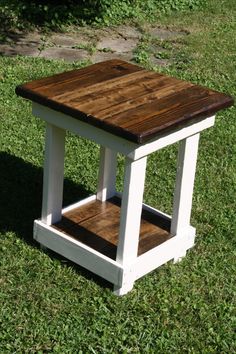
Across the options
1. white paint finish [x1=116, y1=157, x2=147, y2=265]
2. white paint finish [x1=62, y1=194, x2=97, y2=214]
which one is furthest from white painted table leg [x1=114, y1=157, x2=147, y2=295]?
white paint finish [x1=62, y1=194, x2=97, y2=214]

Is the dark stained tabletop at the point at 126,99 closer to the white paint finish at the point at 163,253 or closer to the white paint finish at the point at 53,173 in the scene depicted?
the white paint finish at the point at 53,173

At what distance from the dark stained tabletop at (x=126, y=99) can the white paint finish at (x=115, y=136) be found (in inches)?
3.3

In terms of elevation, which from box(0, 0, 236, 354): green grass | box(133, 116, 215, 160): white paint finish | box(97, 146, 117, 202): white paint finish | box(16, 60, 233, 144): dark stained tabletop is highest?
box(16, 60, 233, 144): dark stained tabletop

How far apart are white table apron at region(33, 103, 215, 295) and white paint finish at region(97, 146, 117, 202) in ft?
0.05

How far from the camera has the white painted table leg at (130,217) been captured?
389 cm

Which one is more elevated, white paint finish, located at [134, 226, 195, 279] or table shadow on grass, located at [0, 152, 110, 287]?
white paint finish, located at [134, 226, 195, 279]

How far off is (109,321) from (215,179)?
1.92 meters

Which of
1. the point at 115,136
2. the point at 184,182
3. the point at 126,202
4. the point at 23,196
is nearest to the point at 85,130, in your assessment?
the point at 115,136

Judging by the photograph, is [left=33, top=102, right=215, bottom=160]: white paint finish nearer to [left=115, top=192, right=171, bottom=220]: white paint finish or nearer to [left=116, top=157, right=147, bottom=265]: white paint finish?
[left=116, top=157, right=147, bottom=265]: white paint finish

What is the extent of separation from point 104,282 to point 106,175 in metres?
0.80

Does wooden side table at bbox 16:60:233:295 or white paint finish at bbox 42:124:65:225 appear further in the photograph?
white paint finish at bbox 42:124:65:225

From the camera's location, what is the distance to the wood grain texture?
4371 mm

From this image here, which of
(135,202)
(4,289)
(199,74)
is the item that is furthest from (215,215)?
(199,74)

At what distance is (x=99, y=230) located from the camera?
450 centimetres
